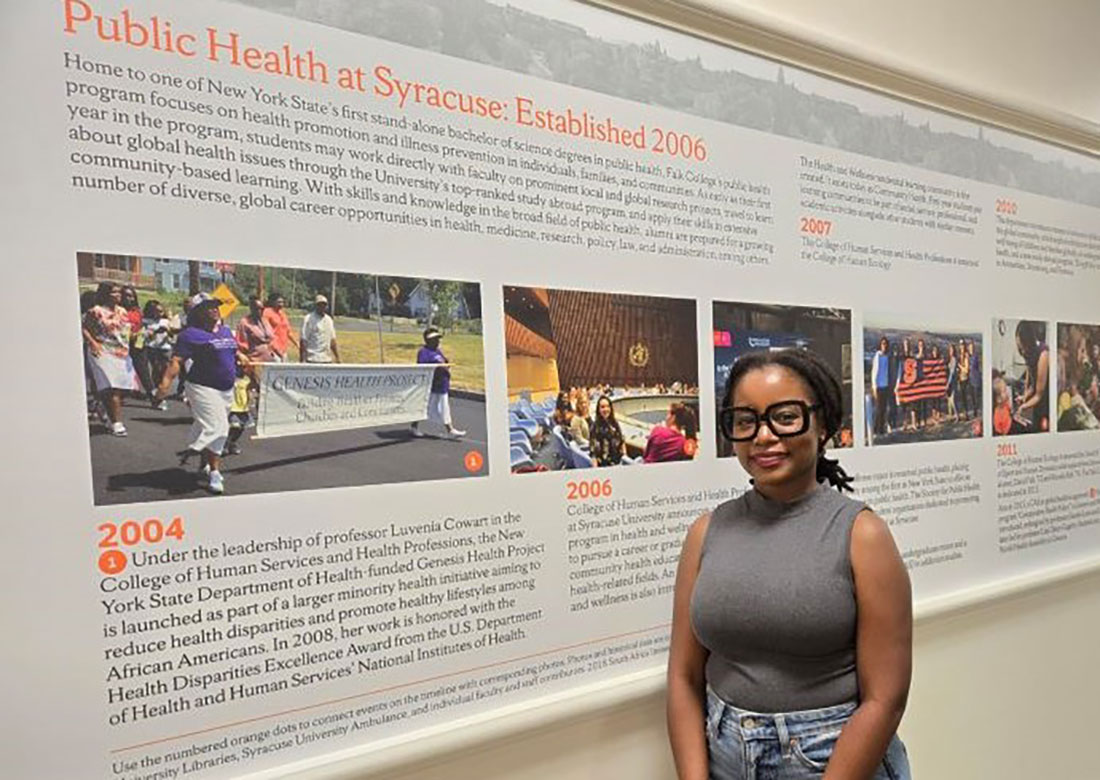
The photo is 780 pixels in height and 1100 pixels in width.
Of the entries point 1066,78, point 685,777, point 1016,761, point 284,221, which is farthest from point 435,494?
point 1066,78

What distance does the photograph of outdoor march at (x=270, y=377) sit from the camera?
92 centimetres

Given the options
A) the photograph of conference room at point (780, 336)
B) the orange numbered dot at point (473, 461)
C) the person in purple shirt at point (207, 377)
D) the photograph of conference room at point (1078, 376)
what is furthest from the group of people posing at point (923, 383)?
the person in purple shirt at point (207, 377)

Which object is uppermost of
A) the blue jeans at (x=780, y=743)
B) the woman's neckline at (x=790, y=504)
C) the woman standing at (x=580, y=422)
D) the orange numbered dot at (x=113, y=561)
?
the woman standing at (x=580, y=422)

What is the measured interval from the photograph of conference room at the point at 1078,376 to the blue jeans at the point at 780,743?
55.7 inches

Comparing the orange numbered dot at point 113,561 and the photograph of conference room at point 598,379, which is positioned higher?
the photograph of conference room at point 598,379

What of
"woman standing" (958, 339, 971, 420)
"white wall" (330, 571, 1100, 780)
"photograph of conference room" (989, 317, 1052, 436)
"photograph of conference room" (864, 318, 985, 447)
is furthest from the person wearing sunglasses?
"photograph of conference room" (989, 317, 1052, 436)

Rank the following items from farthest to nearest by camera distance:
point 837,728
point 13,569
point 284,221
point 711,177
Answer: point 711,177, point 837,728, point 284,221, point 13,569

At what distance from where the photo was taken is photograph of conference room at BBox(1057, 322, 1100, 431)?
2.12m

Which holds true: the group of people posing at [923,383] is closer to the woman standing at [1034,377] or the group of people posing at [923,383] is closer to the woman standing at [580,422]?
the woman standing at [1034,377]

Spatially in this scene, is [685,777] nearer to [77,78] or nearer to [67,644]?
[67,644]

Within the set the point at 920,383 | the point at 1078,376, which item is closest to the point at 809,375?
the point at 920,383

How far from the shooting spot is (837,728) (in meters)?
1.14

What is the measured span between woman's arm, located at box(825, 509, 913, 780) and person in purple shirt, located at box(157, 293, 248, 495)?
0.93 metres

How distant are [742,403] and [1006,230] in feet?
4.13
